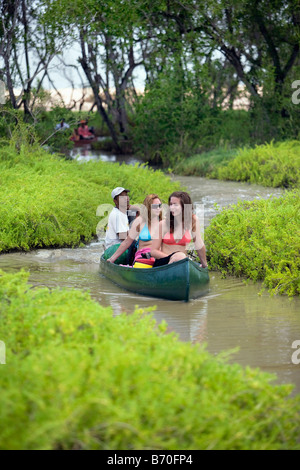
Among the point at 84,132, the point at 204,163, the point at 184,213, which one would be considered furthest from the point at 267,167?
the point at 84,132

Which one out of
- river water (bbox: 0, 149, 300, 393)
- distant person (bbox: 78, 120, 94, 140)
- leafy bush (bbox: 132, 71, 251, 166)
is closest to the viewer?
river water (bbox: 0, 149, 300, 393)

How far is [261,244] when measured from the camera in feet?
28.6

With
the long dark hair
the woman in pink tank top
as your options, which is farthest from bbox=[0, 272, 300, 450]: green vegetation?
the woman in pink tank top

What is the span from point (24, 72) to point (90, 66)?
3521 mm

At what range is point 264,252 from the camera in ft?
27.9

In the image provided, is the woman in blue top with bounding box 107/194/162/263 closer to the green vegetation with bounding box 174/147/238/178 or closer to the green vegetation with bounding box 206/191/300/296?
the green vegetation with bounding box 206/191/300/296

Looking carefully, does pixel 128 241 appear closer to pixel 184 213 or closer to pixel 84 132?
pixel 184 213

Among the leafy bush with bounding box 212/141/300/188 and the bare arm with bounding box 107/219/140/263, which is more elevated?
the leafy bush with bounding box 212/141/300/188

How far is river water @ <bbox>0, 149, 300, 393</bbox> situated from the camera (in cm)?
595

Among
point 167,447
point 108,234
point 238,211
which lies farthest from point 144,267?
point 167,447

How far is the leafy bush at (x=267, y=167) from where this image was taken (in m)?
16.3

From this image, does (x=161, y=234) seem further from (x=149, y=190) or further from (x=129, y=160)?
(x=129, y=160)

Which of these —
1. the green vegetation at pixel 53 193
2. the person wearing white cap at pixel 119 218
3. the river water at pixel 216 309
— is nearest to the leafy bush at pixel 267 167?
the green vegetation at pixel 53 193

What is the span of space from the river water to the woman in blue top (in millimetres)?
609
